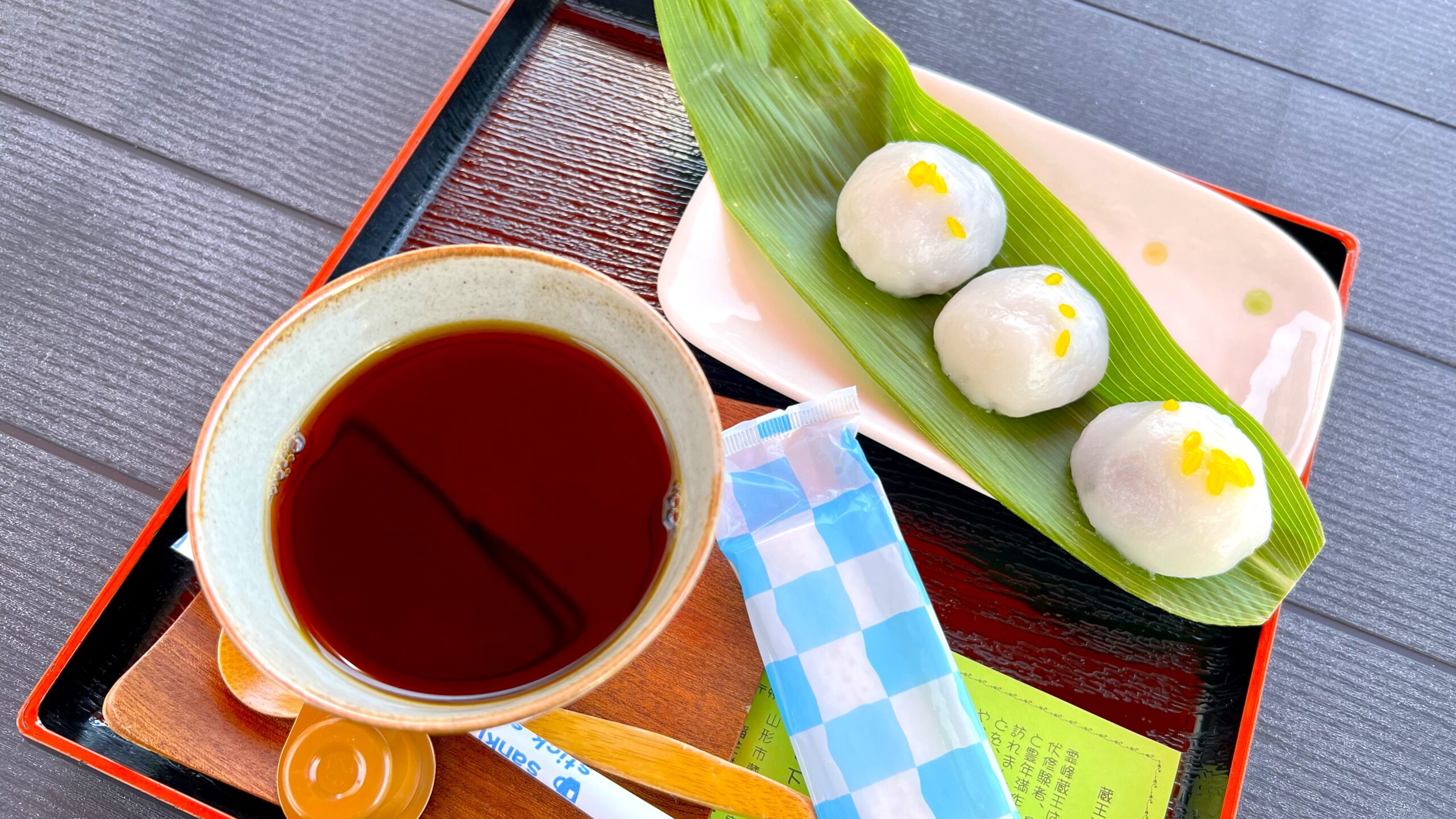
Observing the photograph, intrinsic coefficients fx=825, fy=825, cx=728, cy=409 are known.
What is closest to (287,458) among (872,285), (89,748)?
(89,748)

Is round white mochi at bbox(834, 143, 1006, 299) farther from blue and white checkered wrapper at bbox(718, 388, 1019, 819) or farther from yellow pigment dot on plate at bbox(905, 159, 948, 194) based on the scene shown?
blue and white checkered wrapper at bbox(718, 388, 1019, 819)

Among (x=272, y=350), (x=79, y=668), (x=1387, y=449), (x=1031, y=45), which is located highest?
(x=1031, y=45)

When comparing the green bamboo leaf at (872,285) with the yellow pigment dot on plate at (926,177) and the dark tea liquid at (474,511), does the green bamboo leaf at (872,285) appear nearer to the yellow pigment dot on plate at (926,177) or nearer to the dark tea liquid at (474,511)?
the yellow pigment dot on plate at (926,177)

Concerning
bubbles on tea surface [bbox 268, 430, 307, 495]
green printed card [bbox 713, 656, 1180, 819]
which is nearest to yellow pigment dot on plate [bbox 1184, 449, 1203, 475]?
green printed card [bbox 713, 656, 1180, 819]

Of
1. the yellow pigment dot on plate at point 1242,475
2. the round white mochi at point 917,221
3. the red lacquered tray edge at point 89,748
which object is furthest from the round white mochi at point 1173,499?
the red lacquered tray edge at point 89,748

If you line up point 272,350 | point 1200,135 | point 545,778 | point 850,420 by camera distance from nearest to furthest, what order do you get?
point 272,350 < point 545,778 < point 850,420 < point 1200,135

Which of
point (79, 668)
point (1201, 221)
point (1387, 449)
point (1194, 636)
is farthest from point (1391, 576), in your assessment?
point (79, 668)

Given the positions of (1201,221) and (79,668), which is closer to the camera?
(79,668)

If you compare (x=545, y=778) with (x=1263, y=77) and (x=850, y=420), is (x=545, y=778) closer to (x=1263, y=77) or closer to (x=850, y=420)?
(x=850, y=420)
